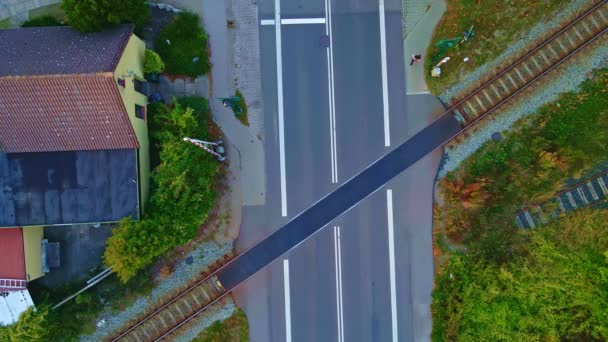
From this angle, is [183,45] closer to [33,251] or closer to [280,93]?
[280,93]

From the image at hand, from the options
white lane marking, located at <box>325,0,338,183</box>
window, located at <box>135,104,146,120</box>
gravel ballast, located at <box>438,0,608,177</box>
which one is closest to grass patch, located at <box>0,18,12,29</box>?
window, located at <box>135,104,146,120</box>

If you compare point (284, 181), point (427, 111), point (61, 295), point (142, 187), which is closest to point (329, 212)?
point (284, 181)

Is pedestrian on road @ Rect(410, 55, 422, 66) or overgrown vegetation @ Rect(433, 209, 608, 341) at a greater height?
pedestrian on road @ Rect(410, 55, 422, 66)

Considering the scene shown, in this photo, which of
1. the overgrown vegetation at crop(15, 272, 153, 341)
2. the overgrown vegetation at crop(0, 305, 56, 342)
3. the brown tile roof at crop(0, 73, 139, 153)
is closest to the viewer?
the brown tile roof at crop(0, 73, 139, 153)

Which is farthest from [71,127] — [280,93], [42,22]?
[280,93]

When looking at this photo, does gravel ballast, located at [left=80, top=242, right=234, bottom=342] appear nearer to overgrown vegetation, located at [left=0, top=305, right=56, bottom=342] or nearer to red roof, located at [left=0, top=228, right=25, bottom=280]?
overgrown vegetation, located at [left=0, top=305, right=56, bottom=342]

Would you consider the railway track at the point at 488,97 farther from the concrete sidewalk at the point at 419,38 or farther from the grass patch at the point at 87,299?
the concrete sidewalk at the point at 419,38
